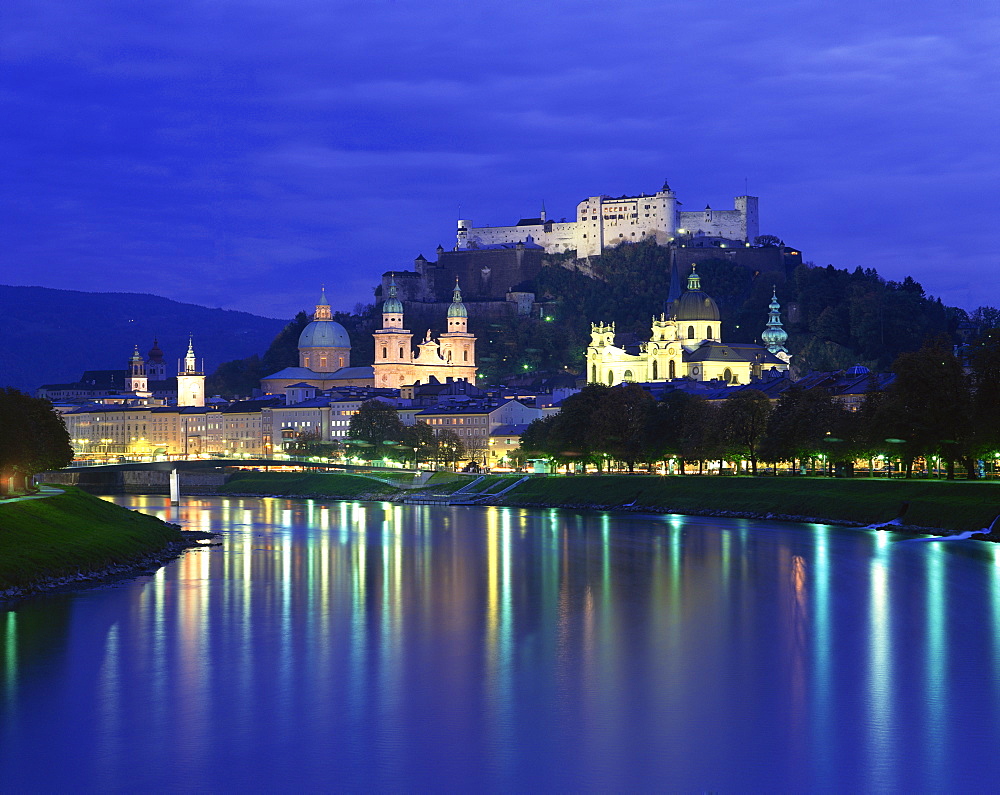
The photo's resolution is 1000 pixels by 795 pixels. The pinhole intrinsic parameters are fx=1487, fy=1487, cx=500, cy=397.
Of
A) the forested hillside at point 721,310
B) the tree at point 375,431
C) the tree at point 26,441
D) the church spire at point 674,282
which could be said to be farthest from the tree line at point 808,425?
the church spire at point 674,282

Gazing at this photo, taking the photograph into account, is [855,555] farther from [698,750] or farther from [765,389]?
[765,389]

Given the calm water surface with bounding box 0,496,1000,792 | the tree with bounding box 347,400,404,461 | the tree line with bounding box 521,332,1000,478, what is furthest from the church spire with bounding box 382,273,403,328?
the calm water surface with bounding box 0,496,1000,792

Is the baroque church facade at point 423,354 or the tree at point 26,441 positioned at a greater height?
the baroque church facade at point 423,354

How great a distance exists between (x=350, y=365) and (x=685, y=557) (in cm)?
10966

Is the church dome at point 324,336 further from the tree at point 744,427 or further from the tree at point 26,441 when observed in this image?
the tree at point 26,441

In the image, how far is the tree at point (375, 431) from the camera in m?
100

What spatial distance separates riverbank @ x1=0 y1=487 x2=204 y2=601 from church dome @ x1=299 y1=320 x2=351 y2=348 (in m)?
97.6

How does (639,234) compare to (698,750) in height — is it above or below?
above

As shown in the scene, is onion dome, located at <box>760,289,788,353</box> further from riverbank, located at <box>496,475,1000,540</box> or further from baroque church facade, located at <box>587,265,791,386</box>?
riverbank, located at <box>496,475,1000,540</box>

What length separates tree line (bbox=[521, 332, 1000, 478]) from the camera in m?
47.6

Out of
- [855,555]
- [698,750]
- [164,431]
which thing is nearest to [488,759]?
[698,750]

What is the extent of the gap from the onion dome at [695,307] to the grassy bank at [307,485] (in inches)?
1501

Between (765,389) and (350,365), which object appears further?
(350,365)

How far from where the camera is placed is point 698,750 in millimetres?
18703
